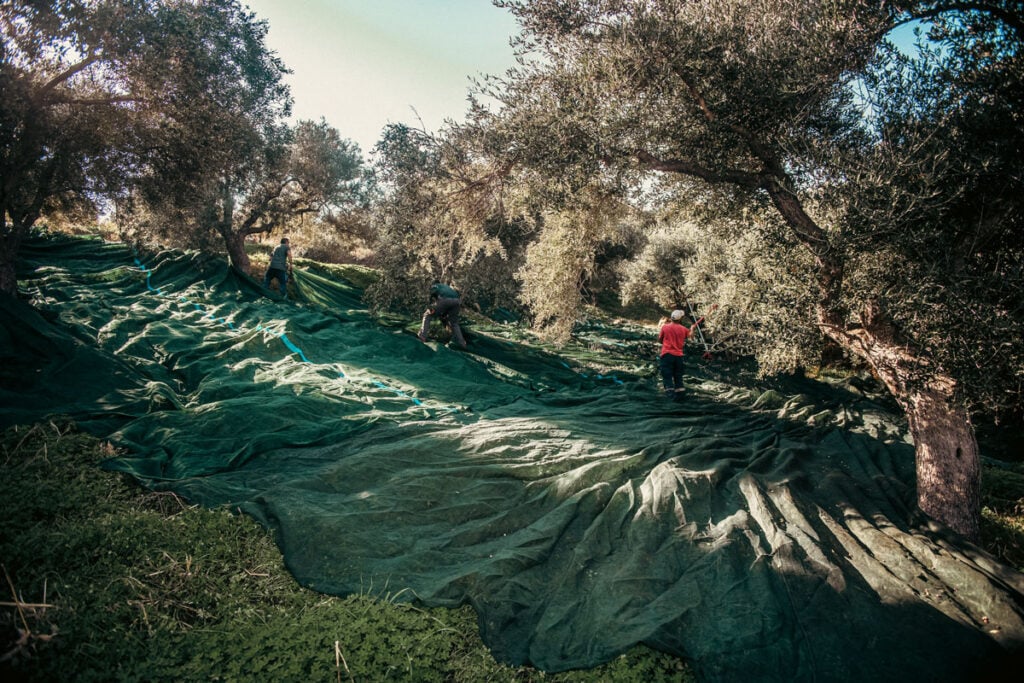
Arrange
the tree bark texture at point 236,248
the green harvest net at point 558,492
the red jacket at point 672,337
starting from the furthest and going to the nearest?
the tree bark texture at point 236,248, the red jacket at point 672,337, the green harvest net at point 558,492

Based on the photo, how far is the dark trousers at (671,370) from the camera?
1027cm

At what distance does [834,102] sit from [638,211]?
3822 millimetres

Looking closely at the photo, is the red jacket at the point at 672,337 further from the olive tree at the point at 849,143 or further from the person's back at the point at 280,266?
the person's back at the point at 280,266

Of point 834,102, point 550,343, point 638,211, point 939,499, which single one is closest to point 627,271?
point 550,343

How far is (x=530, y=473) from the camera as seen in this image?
5613 millimetres

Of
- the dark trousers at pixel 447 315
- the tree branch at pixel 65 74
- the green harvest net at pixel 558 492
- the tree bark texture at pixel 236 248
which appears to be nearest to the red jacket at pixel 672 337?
the green harvest net at pixel 558 492

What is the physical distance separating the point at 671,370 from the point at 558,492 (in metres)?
6.11

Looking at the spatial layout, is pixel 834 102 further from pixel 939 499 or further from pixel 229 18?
pixel 229 18

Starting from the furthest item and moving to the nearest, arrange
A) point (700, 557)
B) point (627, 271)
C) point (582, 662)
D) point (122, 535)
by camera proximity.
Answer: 1. point (627, 271)
2. point (700, 557)
3. point (122, 535)
4. point (582, 662)

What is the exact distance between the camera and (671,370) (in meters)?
10.4

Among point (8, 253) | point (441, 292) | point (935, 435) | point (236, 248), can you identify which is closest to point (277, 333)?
point (441, 292)

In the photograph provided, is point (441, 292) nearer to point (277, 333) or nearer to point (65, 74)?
point (277, 333)

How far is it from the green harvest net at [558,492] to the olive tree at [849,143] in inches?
66.2

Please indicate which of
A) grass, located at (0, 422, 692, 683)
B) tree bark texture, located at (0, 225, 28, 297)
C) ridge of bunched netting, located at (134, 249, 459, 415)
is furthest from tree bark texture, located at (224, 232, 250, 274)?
grass, located at (0, 422, 692, 683)
